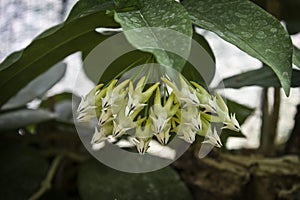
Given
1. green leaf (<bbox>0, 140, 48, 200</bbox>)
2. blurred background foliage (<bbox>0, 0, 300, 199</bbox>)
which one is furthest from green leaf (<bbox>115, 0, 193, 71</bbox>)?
green leaf (<bbox>0, 140, 48, 200</bbox>)

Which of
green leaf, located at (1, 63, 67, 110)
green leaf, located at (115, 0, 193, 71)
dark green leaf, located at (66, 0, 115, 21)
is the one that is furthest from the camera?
green leaf, located at (1, 63, 67, 110)

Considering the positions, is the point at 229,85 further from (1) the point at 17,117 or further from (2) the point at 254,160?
(1) the point at 17,117

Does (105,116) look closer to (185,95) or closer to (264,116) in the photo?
(185,95)

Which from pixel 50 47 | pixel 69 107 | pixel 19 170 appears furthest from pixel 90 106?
pixel 69 107

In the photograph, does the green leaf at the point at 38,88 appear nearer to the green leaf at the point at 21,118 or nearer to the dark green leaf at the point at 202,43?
the green leaf at the point at 21,118

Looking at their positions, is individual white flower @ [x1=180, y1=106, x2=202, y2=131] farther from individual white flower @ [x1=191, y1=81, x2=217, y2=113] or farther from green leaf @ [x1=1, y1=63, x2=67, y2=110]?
green leaf @ [x1=1, y1=63, x2=67, y2=110]
